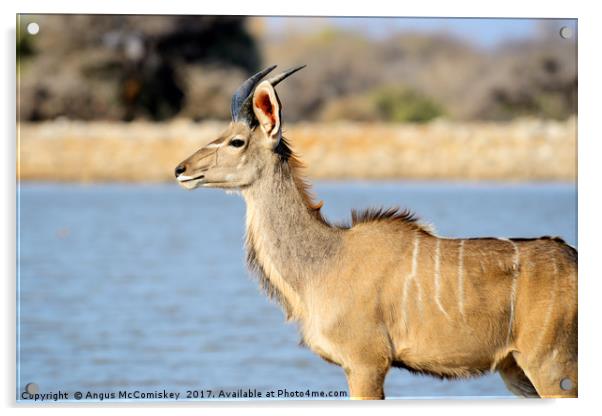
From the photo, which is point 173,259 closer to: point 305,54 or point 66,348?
point 305,54

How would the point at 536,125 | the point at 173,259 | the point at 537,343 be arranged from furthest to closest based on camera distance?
the point at 173,259
the point at 536,125
the point at 537,343

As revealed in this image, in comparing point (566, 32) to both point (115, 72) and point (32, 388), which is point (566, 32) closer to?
point (32, 388)

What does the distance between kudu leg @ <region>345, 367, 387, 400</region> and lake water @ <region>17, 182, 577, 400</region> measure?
5.09ft

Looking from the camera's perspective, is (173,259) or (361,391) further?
(173,259)


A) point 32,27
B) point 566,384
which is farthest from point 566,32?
point 32,27

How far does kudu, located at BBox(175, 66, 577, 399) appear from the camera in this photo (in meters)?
5.88

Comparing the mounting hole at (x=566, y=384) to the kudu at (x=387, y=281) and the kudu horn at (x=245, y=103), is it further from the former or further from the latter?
the kudu horn at (x=245, y=103)

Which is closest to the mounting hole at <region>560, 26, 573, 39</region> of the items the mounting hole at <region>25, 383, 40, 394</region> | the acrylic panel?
the acrylic panel

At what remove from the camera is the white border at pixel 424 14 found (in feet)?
21.2

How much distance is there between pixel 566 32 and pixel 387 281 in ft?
6.14

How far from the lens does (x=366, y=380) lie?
586cm

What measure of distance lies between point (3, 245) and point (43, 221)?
11.5 feet
